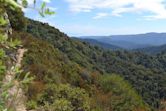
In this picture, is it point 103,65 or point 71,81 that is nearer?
point 71,81

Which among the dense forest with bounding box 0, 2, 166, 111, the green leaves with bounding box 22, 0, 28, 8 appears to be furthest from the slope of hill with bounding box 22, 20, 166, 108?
the green leaves with bounding box 22, 0, 28, 8

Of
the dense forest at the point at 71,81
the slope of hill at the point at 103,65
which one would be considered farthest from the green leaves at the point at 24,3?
the slope of hill at the point at 103,65

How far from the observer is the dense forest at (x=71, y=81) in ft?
69.9

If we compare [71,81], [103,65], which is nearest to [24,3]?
[71,81]

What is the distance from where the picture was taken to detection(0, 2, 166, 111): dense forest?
69.9 ft

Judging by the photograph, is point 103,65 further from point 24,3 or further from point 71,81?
point 24,3

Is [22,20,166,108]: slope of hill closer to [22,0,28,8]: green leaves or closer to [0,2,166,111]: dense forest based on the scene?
[0,2,166,111]: dense forest

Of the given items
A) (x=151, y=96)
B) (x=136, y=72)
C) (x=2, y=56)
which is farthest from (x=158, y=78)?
(x=2, y=56)

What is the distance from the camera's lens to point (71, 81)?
34938mm

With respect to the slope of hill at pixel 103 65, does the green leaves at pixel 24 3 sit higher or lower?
higher

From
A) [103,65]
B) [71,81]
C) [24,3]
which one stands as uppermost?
[24,3]

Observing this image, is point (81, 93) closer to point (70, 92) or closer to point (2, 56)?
point (70, 92)

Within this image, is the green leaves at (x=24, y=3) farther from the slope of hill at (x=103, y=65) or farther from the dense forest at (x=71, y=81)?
the slope of hill at (x=103, y=65)

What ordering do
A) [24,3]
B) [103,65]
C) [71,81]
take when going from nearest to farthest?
[24,3], [71,81], [103,65]
